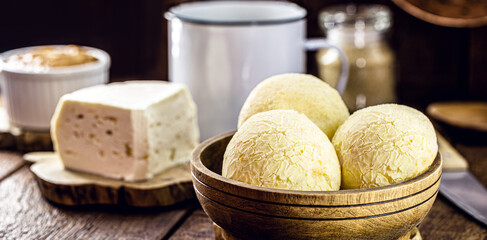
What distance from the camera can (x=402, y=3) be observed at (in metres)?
1.29

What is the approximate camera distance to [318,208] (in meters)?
0.48

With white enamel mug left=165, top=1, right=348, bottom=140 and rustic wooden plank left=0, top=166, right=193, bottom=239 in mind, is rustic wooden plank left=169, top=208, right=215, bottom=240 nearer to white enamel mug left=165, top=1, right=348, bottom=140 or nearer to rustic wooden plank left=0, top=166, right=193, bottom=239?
rustic wooden plank left=0, top=166, right=193, bottom=239

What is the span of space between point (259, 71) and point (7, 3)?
3.22ft

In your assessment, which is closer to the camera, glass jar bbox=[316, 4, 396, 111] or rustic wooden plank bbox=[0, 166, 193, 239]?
rustic wooden plank bbox=[0, 166, 193, 239]

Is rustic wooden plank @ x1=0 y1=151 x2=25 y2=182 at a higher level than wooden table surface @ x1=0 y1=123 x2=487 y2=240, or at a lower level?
lower

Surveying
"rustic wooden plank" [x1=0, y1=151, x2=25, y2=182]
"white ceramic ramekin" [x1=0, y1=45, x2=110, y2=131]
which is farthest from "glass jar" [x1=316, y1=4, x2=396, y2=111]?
"rustic wooden plank" [x1=0, y1=151, x2=25, y2=182]

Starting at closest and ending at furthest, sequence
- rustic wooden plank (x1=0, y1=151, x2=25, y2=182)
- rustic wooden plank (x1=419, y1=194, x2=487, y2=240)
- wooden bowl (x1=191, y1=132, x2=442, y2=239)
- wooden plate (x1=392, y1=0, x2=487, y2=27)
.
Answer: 1. wooden bowl (x1=191, y1=132, x2=442, y2=239)
2. rustic wooden plank (x1=419, y1=194, x2=487, y2=240)
3. rustic wooden plank (x1=0, y1=151, x2=25, y2=182)
4. wooden plate (x1=392, y1=0, x2=487, y2=27)

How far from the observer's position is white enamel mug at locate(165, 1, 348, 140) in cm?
89

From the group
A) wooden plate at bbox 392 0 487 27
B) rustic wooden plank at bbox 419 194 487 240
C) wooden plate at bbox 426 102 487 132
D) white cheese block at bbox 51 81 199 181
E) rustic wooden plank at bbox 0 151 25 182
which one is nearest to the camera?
rustic wooden plank at bbox 419 194 487 240

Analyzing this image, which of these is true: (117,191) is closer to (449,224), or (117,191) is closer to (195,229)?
(195,229)

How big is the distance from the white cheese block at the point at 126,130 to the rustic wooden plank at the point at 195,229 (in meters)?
0.11

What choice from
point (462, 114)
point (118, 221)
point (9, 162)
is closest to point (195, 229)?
point (118, 221)

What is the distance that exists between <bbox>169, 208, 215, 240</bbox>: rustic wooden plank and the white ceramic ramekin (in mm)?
397

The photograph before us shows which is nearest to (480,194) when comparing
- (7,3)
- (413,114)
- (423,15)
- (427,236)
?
(427,236)
